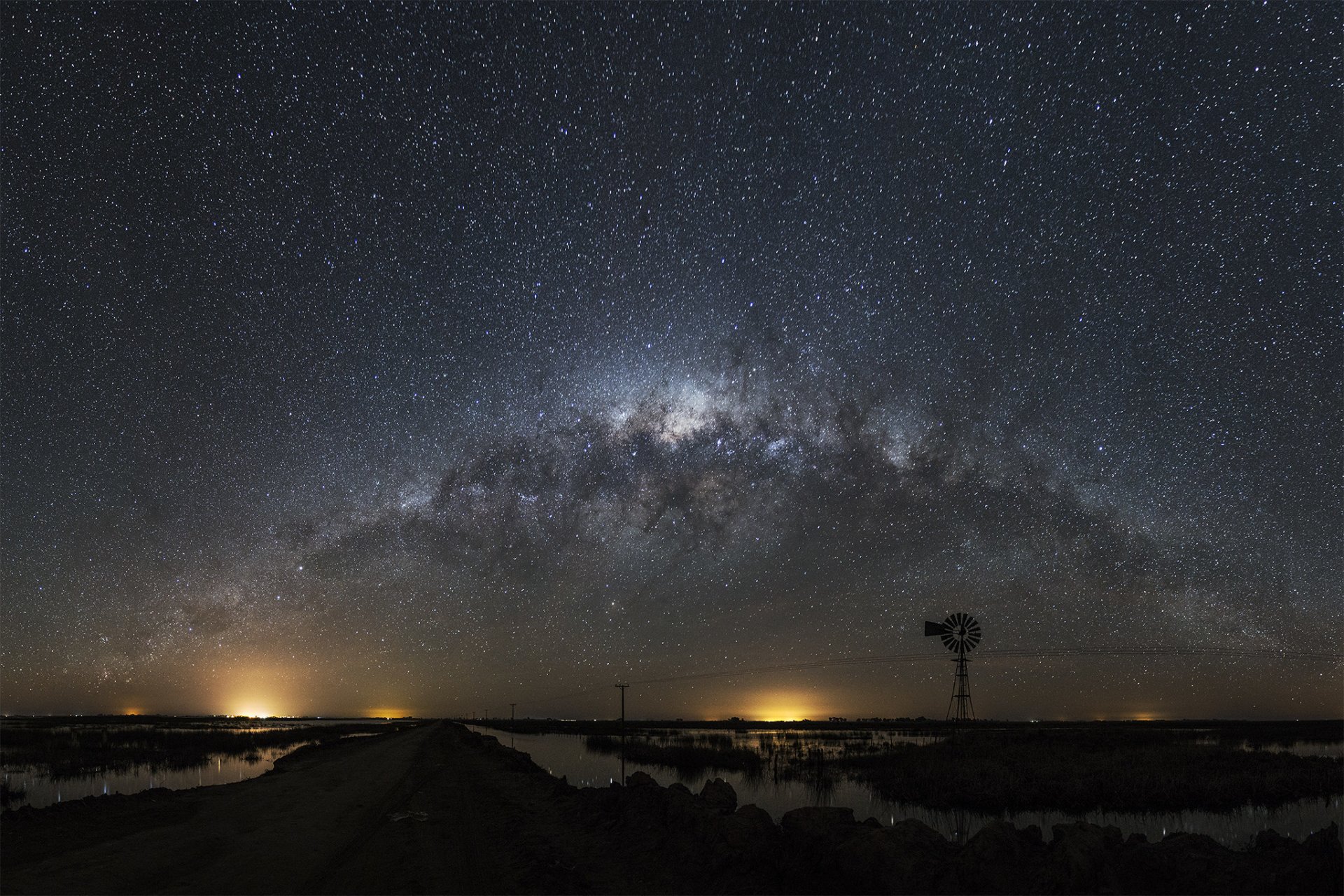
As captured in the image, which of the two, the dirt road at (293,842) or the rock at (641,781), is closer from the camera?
the dirt road at (293,842)

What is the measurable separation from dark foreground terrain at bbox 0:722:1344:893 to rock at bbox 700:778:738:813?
51 millimetres

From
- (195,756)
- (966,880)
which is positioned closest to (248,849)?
(966,880)

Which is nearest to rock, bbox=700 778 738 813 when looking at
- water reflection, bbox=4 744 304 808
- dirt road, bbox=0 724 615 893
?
dirt road, bbox=0 724 615 893

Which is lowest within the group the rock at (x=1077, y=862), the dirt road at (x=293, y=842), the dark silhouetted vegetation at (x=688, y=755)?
the dark silhouetted vegetation at (x=688, y=755)

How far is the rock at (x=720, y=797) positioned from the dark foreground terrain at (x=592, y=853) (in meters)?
0.05

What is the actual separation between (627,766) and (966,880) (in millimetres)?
31005

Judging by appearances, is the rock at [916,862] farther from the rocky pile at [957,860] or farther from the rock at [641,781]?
Result: the rock at [641,781]

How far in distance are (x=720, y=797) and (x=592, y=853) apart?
3.32 m

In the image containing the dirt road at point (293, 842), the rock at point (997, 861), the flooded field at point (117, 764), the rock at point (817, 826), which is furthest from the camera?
the flooded field at point (117, 764)

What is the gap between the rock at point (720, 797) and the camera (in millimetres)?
15211

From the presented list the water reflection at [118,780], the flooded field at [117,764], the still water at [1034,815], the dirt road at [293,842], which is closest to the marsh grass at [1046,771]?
the still water at [1034,815]

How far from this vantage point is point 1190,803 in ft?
79.3

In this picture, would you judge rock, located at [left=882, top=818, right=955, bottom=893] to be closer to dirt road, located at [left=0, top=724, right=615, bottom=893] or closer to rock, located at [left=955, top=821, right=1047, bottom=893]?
rock, located at [left=955, top=821, right=1047, bottom=893]

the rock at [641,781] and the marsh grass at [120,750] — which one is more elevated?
the rock at [641,781]
